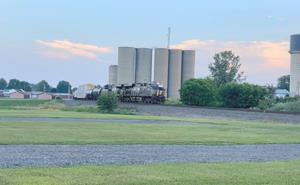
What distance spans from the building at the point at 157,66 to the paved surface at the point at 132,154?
99.0 metres

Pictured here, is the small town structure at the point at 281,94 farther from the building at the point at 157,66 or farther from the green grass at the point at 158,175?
the green grass at the point at 158,175

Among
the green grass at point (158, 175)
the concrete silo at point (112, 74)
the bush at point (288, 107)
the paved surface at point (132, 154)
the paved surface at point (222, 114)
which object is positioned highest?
the concrete silo at point (112, 74)

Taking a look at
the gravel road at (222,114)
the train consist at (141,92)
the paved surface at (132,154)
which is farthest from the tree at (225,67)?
the paved surface at (132,154)

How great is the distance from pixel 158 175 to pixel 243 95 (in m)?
57.0

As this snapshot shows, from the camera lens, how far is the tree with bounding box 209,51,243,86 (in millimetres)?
145625

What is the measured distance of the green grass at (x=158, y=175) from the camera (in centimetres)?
1052

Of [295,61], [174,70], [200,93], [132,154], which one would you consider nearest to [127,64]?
[174,70]

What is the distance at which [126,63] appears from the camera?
118062 mm

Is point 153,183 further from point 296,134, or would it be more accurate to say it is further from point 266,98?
point 266,98

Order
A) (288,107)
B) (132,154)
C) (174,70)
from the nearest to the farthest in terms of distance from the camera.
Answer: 1. (132,154)
2. (288,107)
3. (174,70)

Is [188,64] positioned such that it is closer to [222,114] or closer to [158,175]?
[222,114]

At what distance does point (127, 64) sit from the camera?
388 ft

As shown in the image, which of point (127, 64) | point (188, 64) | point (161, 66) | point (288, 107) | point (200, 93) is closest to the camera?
point (288, 107)

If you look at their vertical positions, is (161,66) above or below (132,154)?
above
